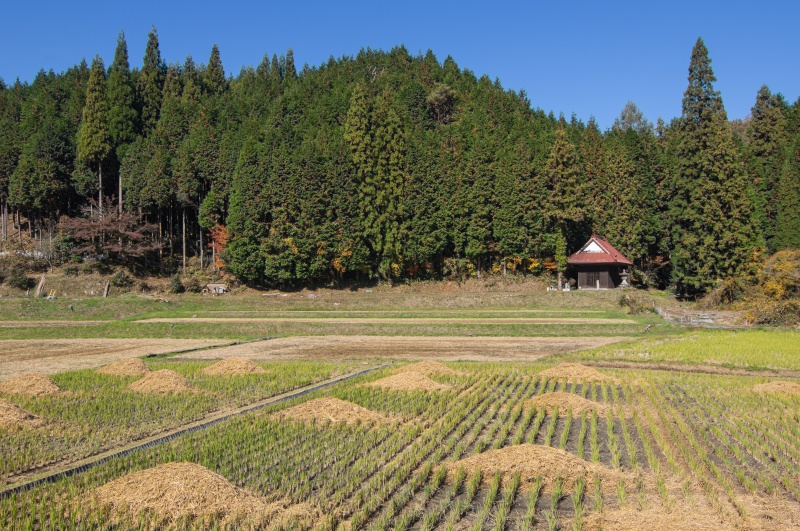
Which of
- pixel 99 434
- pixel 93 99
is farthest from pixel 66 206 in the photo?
pixel 99 434

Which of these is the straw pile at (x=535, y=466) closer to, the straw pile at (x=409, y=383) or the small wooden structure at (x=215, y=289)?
the straw pile at (x=409, y=383)

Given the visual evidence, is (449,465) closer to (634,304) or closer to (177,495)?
(177,495)

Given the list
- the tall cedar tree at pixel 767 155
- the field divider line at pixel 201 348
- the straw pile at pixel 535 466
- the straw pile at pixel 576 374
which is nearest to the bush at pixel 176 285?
the field divider line at pixel 201 348

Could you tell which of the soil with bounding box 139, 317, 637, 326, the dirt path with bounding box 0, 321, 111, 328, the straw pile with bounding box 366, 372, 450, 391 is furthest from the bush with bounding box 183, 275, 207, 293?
the straw pile with bounding box 366, 372, 450, 391

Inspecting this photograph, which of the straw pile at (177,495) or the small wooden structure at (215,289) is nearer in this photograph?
the straw pile at (177,495)

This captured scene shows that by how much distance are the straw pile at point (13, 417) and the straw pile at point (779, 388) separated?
14287 millimetres

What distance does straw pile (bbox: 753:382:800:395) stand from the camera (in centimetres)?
1300

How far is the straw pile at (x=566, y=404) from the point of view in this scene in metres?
11.1

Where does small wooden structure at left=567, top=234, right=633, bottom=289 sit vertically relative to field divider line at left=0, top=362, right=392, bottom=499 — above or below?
above

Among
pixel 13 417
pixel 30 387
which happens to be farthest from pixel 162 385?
pixel 13 417

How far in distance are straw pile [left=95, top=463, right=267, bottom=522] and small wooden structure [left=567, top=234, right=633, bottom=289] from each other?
4182 cm

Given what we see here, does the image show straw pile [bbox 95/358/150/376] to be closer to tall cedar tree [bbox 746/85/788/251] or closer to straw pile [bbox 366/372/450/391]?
straw pile [bbox 366/372/450/391]

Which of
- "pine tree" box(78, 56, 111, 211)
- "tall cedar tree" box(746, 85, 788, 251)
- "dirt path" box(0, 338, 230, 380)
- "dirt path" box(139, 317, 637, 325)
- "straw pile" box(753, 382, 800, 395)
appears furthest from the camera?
"pine tree" box(78, 56, 111, 211)

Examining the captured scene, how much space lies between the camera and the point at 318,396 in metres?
12.6
